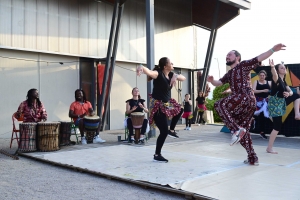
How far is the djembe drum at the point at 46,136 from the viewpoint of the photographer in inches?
265

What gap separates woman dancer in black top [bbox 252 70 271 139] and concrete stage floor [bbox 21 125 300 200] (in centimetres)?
161

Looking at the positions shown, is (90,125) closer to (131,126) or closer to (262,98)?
(131,126)

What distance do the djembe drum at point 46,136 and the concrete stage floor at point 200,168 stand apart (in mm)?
222

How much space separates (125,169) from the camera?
5.03 m

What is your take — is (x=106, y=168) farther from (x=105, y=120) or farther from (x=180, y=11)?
(x=180, y=11)

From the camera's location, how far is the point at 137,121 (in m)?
7.84

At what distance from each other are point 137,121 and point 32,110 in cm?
231

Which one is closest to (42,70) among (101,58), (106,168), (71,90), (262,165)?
(71,90)

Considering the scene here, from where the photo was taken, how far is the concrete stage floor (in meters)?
3.82

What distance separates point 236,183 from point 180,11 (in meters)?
13.4

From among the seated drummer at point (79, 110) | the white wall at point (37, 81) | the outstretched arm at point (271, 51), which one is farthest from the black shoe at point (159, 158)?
the white wall at point (37, 81)

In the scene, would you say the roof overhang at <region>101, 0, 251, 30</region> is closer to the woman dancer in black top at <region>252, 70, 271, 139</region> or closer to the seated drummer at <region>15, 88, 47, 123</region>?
the woman dancer in black top at <region>252, 70, 271, 139</region>

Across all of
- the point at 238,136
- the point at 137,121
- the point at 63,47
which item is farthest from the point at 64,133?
the point at 63,47

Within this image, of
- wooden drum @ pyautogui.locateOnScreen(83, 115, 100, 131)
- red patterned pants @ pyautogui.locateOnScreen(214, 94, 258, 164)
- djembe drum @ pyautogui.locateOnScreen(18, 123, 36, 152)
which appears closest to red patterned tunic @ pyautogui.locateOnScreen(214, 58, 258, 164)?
red patterned pants @ pyautogui.locateOnScreen(214, 94, 258, 164)
